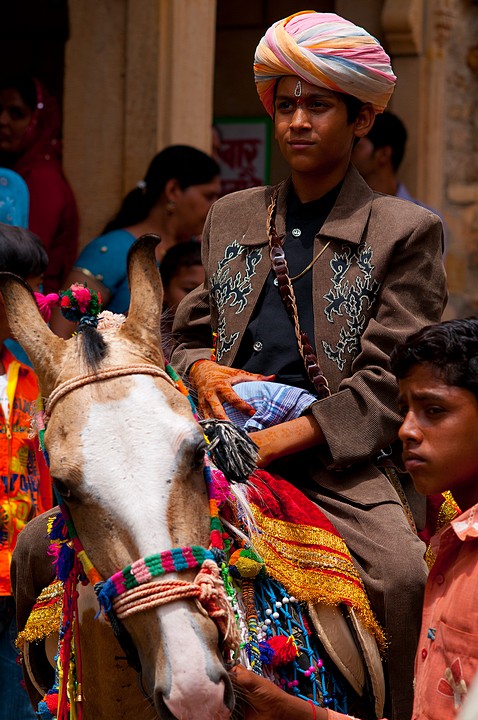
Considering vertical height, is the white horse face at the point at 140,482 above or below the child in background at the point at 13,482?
above

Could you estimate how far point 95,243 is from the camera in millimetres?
7027

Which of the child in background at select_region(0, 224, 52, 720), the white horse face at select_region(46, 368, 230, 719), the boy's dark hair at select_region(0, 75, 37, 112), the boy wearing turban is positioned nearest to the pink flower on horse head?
the white horse face at select_region(46, 368, 230, 719)

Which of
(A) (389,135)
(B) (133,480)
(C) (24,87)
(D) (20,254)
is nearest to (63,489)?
(B) (133,480)

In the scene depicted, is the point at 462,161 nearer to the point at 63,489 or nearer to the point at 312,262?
the point at 312,262

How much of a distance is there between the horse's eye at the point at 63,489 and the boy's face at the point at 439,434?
0.81 meters

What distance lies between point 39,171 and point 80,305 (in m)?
4.38

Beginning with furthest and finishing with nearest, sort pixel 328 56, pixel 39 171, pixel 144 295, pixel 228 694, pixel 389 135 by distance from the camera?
pixel 389 135 → pixel 39 171 → pixel 328 56 → pixel 144 295 → pixel 228 694

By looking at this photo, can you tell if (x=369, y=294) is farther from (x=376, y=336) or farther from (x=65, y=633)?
(x=65, y=633)

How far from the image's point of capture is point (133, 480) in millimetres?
3076

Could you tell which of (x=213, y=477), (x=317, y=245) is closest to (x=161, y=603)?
(x=213, y=477)

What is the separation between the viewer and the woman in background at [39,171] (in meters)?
7.59

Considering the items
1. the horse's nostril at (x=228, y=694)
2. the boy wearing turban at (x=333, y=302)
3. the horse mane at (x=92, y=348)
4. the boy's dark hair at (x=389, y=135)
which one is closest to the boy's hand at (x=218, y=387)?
the boy wearing turban at (x=333, y=302)

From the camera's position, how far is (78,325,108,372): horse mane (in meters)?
3.29

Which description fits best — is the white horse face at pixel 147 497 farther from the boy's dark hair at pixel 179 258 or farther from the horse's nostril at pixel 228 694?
the boy's dark hair at pixel 179 258
